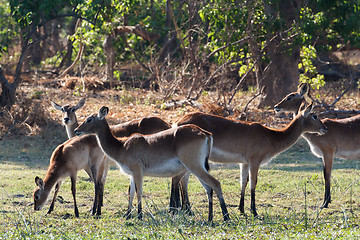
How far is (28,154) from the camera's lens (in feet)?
42.8

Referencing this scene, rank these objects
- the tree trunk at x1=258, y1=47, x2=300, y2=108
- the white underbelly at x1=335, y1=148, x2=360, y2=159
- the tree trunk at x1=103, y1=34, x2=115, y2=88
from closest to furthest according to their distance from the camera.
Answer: the white underbelly at x1=335, y1=148, x2=360, y2=159, the tree trunk at x1=258, y1=47, x2=300, y2=108, the tree trunk at x1=103, y1=34, x2=115, y2=88

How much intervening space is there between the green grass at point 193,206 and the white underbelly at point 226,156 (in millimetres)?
694

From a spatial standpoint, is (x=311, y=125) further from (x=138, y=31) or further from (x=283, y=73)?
(x=138, y=31)

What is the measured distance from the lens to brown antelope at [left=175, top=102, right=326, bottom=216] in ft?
27.0

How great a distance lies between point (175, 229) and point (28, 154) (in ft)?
25.4

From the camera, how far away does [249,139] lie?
8.30m

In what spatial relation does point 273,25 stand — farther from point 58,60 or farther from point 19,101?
point 58,60

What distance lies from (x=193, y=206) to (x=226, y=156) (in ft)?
2.99

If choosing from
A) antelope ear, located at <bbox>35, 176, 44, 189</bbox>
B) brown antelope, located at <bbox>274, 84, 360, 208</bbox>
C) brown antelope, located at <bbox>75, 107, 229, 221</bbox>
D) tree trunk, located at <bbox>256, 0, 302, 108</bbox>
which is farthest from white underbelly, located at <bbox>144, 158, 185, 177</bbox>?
tree trunk, located at <bbox>256, 0, 302, 108</bbox>

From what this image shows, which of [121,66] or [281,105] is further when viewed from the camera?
[121,66]

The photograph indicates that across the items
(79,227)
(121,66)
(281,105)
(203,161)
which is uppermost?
(121,66)

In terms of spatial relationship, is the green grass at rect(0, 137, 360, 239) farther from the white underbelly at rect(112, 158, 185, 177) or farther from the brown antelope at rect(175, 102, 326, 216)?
the brown antelope at rect(175, 102, 326, 216)

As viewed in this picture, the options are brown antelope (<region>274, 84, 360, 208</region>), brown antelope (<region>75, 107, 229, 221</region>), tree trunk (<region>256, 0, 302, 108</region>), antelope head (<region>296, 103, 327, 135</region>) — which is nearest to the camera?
brown antelope (<region>75, 107, 229, 221</region>)

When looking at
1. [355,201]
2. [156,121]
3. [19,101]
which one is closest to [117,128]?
[156,121]
